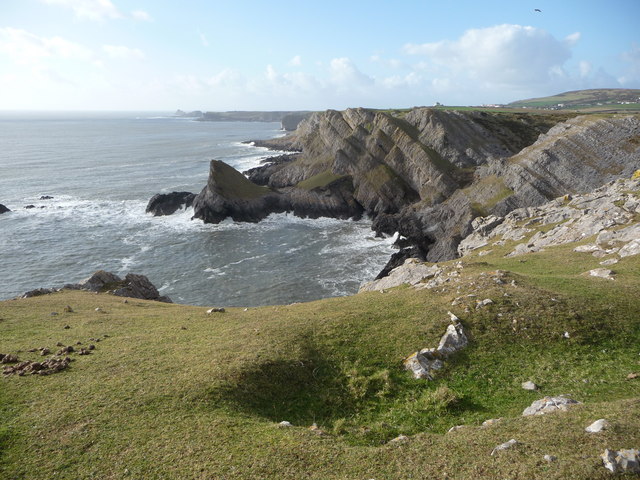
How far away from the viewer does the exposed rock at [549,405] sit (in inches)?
584

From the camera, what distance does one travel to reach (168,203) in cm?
8975

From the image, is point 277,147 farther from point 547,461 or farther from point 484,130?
point 547,461

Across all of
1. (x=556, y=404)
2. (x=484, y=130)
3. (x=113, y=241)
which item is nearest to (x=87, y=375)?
(x=556, y=404)

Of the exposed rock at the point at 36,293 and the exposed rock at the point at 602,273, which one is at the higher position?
the exposed rock at the point at 602,273

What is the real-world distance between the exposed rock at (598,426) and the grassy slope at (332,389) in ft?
0.79

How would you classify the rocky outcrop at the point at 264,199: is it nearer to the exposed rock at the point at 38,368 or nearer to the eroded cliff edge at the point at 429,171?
the eroded cliff edge at the point at 429,171

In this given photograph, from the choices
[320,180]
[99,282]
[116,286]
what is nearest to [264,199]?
[320,180]

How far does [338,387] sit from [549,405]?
9.12m

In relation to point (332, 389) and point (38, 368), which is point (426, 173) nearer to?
point (332, 389)

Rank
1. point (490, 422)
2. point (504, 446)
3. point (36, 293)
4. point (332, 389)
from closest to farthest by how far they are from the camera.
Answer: point (504, 446), point (490, 422), point (332, 389), point (36, 293)

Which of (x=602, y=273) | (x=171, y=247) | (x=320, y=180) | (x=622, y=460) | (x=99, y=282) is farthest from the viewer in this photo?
(x=320, y=180)

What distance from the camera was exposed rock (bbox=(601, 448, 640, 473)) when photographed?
10.4 meters

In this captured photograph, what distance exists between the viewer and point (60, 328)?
26.0 meters

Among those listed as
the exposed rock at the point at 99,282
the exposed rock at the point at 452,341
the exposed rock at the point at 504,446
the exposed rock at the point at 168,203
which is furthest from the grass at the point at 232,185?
the exposed rock at the point at 504,446
